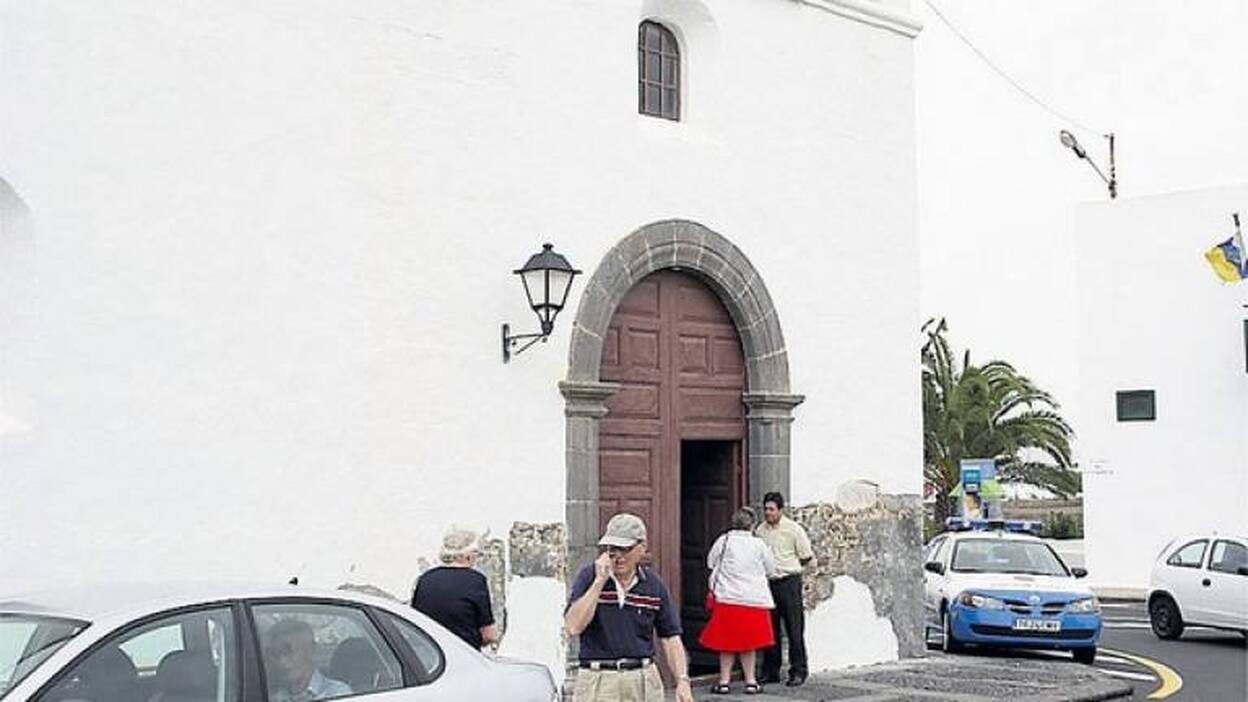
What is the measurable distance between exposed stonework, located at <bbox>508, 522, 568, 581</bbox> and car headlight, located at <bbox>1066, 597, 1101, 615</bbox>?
697cm

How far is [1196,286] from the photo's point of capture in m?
28.4

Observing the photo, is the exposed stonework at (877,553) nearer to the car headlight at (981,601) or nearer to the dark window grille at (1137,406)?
the car headlight at (981,601)

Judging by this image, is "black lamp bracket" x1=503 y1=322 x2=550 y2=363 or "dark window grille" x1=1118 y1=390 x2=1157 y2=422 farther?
"dark window grille" x1=1118 y1=390 x2=1157 y2=422

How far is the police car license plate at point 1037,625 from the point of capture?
651 inches

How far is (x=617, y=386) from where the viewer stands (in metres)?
12.7

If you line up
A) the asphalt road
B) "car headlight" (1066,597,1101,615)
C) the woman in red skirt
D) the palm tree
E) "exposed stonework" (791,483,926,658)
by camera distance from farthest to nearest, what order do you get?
1. the palm tree
2. "car headlight" (1066,597,1101,615)
3. the asphalt road
4. "exposed stonework" (791,483,926,658)
5. the woman in red skirt

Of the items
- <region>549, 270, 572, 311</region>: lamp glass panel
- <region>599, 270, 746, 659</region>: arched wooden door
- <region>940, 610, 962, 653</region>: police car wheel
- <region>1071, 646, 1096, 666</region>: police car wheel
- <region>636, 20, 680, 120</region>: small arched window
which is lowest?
<region>1071, 646, 1096, 666</region>: police car wheel

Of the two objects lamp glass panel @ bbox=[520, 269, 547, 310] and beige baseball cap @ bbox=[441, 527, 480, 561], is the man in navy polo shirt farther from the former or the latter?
lamp glass panel @ bbox=[520, 269, 547, 310]

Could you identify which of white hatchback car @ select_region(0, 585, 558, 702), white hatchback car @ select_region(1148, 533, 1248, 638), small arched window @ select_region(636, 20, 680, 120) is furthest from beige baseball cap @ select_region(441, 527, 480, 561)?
white hatchback car @ select_region(1148, 533, 1248, 638)

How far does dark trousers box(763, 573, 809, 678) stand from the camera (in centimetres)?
1352

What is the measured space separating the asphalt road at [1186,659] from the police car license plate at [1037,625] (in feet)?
2.15

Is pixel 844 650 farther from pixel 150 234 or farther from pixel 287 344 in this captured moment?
pixel 150 234

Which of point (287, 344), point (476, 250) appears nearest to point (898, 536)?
point (476, 250)

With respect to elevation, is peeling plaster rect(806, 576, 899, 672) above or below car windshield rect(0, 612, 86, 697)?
below
